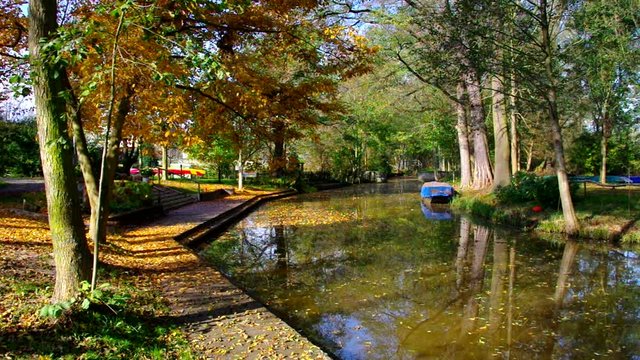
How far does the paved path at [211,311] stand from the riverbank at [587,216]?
11.0 metres

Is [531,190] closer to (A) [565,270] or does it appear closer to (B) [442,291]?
(A) [565,270]

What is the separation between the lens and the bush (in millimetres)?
16822

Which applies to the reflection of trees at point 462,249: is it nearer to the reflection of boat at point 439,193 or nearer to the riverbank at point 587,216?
the riverbank at point 587,216

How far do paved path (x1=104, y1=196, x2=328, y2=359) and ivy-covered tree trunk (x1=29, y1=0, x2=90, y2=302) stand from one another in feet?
4.47

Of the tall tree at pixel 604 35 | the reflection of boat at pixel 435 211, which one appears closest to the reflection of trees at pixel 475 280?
the reflection of boat at pixel 435 211

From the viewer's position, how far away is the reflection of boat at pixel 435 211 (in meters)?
20.8

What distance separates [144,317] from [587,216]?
1379 cm

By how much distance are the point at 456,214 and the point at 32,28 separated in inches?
752

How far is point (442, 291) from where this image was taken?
903 centimetres

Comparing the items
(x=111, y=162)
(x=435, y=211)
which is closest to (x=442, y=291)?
(x=111, y=162)

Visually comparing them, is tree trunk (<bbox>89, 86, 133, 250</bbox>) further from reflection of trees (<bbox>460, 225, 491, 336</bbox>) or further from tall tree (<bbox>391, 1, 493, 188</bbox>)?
tall tree (<bbox>391, 1, 493, 188</bbox>)

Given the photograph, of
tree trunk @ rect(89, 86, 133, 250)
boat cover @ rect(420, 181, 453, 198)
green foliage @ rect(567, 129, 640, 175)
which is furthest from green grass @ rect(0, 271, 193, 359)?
green foliage @ rect(567, 129, 640, 175)

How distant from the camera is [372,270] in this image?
424 inches

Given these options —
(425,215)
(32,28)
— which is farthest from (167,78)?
(425,215)
